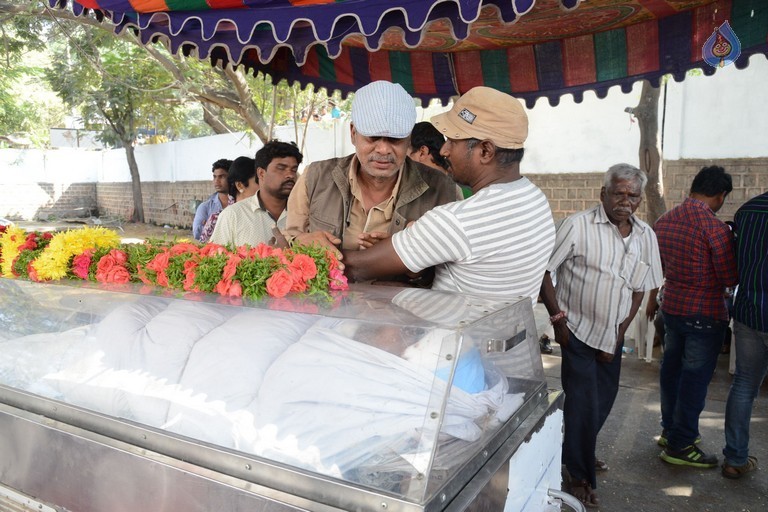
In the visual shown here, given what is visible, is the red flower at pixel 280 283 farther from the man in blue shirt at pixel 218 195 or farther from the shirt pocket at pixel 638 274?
the man in blue shirt at pixel 218 195

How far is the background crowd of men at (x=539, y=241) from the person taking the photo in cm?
210

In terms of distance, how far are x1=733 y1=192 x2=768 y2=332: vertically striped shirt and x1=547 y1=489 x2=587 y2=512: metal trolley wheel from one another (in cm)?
208

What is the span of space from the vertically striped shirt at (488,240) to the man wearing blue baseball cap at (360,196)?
0.37 meters

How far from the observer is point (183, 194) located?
18.4m

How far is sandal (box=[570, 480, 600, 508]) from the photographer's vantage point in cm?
344

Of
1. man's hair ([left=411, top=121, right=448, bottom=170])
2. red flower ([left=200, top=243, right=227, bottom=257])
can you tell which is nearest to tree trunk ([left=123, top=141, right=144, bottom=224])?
man's hair ([left=411, top=121, right=448, bottom=170])

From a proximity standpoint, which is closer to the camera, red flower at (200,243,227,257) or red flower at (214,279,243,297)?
red flower at (214,279,243,297)

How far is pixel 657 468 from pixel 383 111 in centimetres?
318

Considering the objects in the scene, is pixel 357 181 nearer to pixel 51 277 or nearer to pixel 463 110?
pixel 463 110

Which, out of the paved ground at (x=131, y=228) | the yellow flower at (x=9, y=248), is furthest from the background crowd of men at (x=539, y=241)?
the paved ground at (x=131, y=228)

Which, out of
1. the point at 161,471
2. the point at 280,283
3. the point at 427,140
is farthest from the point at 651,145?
the point at 161,471

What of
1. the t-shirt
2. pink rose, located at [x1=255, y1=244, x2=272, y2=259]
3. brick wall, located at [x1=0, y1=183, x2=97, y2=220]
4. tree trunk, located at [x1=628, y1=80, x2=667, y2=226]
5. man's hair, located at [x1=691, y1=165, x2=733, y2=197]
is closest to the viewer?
pink rose, located at [x1=255, y1=244, x2=272, y2=259]

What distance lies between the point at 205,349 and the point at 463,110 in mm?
1207

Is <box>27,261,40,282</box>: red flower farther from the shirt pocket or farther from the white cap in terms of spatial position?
the shirt pocket
